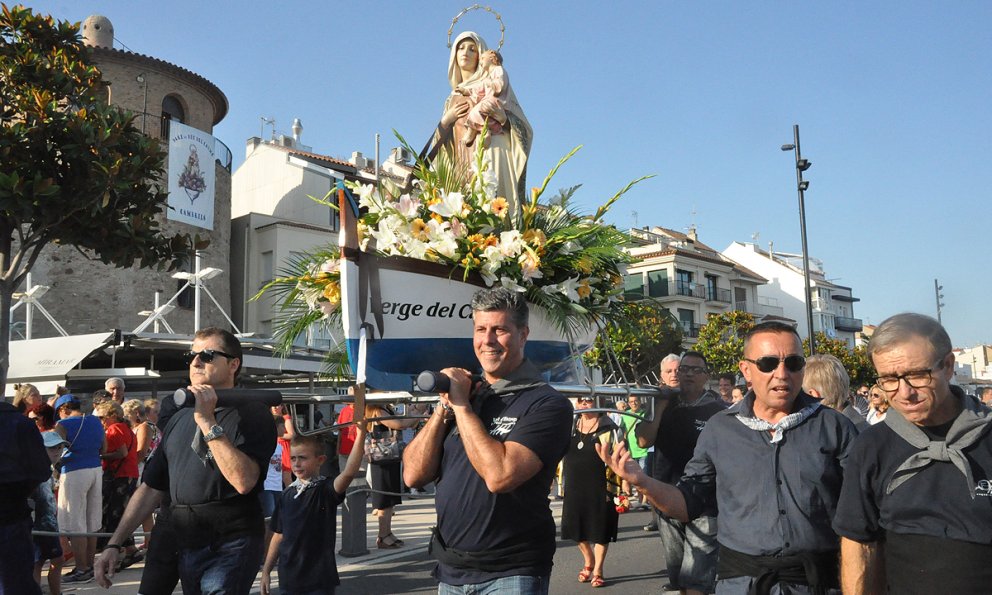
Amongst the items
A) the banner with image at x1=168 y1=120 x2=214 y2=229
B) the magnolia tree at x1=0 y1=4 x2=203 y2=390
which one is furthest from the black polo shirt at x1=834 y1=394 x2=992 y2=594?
the banner with image at x1=168 y1=120 x2=214 y2=229

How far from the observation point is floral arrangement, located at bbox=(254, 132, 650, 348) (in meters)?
4.13

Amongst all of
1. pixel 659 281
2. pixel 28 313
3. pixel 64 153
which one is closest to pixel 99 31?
pixel 28 313

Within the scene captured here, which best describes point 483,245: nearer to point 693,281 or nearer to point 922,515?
point 922,515

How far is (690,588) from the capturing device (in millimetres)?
6645

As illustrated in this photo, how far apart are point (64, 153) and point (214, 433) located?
294 inches

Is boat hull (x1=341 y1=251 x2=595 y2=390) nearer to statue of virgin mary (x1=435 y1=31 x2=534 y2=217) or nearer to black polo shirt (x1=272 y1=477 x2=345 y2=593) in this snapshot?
statue of virgin mary (x1=435 y1=31 x2=534 y2=217)

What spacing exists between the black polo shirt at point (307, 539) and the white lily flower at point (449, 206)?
283 cm

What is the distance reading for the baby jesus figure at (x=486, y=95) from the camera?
5.21 m

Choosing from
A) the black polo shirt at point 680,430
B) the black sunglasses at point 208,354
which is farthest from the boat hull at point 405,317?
the black polo shirt at point 680,430

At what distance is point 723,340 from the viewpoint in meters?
53.2

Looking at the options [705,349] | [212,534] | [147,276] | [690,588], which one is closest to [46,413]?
[212,534]

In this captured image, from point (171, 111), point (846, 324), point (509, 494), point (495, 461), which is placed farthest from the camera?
point (846, 324)

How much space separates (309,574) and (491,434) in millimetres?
3171

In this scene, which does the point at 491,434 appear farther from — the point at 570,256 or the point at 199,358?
the point at 199,358
